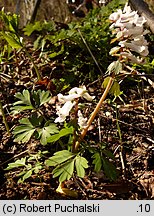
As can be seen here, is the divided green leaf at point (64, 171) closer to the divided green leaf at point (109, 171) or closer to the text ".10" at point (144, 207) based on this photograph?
the divided green leaf at point (109, 171)

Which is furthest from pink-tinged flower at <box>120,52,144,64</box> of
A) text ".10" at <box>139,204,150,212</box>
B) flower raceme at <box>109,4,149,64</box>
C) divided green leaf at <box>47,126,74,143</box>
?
text ".10" at <box>139,204,150,212</box>

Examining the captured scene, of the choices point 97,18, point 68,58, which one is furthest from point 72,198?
point 97,18

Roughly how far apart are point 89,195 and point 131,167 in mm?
225

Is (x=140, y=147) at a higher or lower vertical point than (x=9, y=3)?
lower

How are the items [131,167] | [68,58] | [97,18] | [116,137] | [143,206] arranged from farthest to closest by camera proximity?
[97,18] < [68,58] < [116,137] < [131,167] < [143,206]

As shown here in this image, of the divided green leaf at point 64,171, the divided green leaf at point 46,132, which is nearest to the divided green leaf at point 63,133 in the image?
the divided green leaf at point 46,132

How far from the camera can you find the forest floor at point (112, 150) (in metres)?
1.52

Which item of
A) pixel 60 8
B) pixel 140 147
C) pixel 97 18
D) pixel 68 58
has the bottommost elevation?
pixel 140 147

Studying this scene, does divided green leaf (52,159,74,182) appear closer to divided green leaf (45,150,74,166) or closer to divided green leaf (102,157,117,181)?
divided green leaf (45,150,74,166)

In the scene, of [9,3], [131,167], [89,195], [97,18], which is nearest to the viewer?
[89,195]

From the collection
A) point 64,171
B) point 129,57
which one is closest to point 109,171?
point 64,171

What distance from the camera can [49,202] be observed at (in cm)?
142

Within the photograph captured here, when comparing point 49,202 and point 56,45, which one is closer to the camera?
point 49,202

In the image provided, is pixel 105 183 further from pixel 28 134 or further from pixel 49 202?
pixel 28 134
